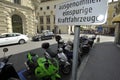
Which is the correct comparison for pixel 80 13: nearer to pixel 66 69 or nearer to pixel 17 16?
pixel 66 69

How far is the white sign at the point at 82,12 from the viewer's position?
1.20 m

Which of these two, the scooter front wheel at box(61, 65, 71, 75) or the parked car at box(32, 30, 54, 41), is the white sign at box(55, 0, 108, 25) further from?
the parked car at box(32, 30, 54, 41)

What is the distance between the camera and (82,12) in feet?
4.58

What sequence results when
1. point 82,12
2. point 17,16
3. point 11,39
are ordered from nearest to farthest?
point 82,12
point 11,39
point 17,16

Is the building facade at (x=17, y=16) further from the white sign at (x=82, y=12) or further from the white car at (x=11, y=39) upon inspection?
the white sign at (x=82, y=12)

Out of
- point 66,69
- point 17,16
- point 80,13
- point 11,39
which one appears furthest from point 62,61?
point 17,16

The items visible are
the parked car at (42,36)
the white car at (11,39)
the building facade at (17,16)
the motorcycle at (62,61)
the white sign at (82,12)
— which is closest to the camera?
the white sign at (82,12)

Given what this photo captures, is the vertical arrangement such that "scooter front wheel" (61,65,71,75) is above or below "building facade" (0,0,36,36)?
below

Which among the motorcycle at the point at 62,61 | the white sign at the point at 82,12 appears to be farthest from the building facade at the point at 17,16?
the white sign at the point at 82,12

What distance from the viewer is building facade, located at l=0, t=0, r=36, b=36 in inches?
593

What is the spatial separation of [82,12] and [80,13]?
30 mm

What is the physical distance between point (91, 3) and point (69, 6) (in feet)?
1.17

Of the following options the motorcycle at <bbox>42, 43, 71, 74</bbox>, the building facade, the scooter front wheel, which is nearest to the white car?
the building facade

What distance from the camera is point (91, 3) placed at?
4.27ft
